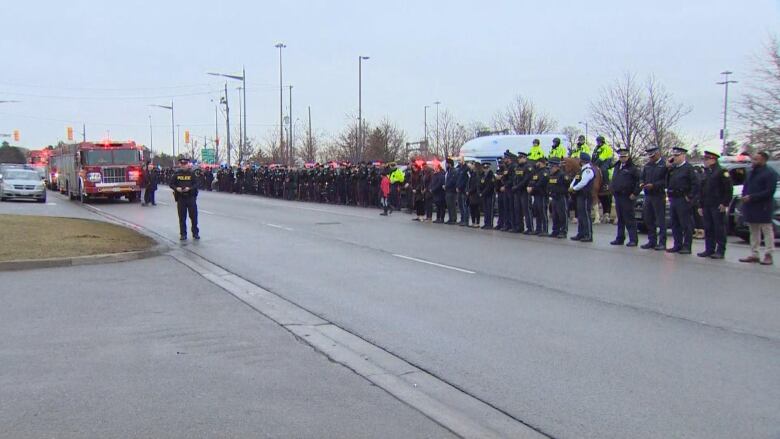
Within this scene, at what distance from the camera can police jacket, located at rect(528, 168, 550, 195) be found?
1683cm

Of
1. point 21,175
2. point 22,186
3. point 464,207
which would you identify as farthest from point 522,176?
point 21,175

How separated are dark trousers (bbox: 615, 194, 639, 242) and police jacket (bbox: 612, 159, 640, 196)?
0.36 feet

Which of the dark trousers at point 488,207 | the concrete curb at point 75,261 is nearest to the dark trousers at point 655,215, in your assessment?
the dark trousers at point 488,207

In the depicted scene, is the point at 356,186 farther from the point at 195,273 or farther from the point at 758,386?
the point at 758,386

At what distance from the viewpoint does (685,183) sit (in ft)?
43.5

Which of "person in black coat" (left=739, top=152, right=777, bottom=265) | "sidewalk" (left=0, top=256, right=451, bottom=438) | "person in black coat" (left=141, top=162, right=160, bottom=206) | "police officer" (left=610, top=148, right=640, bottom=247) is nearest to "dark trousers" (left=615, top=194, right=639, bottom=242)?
"police officer" (left=610, top=148, right=640, bottom=247)

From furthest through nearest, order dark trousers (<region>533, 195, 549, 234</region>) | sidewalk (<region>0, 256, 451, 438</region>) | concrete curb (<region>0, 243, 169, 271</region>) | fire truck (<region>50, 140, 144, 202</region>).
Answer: fire truck (<region>50, 140, 144, 202</region>)
dark trousers (<region>533, 195, 549, 234</region>)
concrete curb (<region>0, 243, 169, 271</region>)
sidewalk (<region>0, 256, 451, 438</region>)

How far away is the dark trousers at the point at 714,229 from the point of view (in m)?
12.7

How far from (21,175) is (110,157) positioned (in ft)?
14.7

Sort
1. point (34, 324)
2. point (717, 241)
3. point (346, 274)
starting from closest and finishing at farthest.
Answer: point (34, 324)
point (346, 274)
point (717, 241)

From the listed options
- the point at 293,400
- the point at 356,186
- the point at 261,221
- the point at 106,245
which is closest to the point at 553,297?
the point at 293,400

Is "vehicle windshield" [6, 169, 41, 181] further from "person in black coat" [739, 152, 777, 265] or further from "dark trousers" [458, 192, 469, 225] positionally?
"person in black coat" [739, 152, 777, 265]

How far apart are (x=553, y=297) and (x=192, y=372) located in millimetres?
4917

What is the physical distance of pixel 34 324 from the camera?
305 inches
